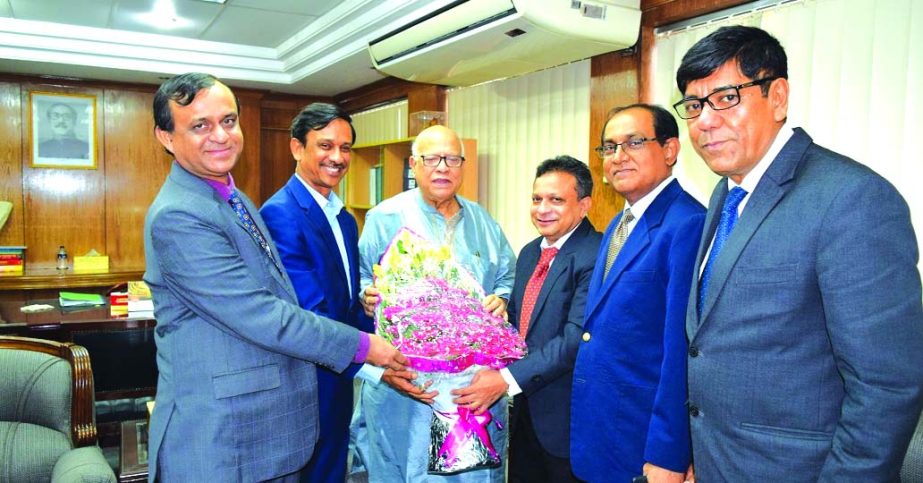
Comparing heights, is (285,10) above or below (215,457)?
above

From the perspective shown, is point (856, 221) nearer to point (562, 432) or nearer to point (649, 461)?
point (649, 461)

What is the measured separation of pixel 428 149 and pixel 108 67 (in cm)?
435

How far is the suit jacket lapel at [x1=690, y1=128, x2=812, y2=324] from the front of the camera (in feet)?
3.83

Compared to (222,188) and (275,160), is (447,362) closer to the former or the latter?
(222,188)

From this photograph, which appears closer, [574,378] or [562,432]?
[574,378]

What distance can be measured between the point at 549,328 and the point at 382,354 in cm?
52

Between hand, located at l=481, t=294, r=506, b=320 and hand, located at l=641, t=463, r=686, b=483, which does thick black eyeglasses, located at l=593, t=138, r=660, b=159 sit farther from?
→ hand, located at l=641, t=463, r=686, b=483

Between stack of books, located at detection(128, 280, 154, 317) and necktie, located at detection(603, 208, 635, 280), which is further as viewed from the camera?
stack of books, located at detection(128, 280, 154, 317)

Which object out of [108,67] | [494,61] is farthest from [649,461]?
[108,67]

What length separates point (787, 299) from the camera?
1.11 m

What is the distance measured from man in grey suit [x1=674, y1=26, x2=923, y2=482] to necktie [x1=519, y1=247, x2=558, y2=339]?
72 centimetres

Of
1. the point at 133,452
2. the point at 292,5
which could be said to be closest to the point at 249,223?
the point at 133,452

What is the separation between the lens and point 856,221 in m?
1.03

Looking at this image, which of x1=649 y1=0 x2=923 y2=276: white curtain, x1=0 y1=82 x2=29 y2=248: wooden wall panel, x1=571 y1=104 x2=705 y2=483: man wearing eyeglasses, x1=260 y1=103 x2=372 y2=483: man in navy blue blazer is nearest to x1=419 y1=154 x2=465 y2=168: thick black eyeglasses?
x1=260 y1=103 x2=372 y2=483: man in navy blue blazer
